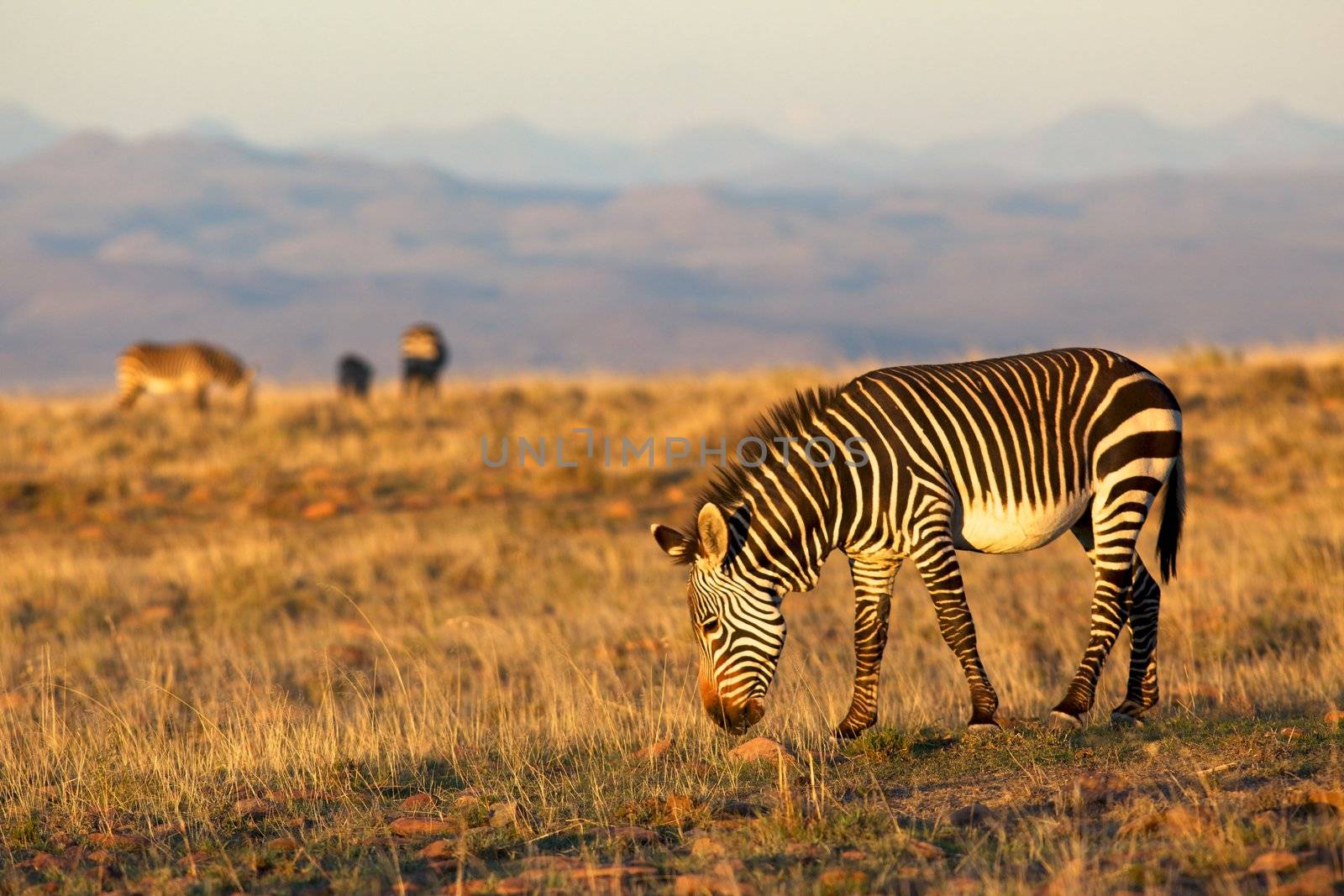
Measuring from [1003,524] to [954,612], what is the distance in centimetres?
57

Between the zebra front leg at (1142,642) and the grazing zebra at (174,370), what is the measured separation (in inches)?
992

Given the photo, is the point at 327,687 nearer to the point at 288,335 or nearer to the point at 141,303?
the point at 288,335

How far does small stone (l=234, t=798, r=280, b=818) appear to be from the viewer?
266 inches

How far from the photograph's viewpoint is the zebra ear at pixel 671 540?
7.51 m

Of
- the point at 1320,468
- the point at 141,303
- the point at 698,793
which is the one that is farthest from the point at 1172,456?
the point at 141,303

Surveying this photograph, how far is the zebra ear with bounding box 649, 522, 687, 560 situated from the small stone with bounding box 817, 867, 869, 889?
2.42 meters

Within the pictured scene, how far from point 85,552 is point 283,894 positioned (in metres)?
12.4

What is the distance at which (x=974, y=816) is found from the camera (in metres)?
6.16

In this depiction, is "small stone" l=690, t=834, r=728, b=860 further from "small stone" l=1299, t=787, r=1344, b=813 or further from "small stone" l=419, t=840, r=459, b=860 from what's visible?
"small stone" l=1299, t=787, r=1344, b=813

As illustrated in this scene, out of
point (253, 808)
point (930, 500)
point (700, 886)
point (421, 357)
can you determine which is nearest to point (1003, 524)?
point (930, 500)

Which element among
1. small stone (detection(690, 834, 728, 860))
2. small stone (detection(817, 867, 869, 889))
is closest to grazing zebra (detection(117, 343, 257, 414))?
small stone (detection(690, 834, 728, 860))

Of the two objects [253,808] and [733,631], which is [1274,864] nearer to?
[733,631]

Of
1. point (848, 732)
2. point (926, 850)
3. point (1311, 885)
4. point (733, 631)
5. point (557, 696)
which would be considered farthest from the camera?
point (557, 696)

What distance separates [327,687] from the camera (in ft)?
32.0
